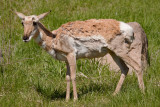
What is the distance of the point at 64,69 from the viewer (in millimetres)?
7652

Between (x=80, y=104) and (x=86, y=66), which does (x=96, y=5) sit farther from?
(x=80, y=104)

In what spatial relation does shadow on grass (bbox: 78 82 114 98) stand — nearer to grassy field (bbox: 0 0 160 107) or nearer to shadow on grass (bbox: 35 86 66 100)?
grassy field (bbox: 0 0 160 107)

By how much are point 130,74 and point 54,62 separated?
174 cm

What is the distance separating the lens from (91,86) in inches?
274

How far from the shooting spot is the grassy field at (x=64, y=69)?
19.2 feet

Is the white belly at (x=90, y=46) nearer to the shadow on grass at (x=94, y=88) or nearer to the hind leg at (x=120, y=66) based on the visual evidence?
the hind leg at (x=120, y=66)

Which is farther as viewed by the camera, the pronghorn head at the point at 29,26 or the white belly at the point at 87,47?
the white belly at the point at 87,47

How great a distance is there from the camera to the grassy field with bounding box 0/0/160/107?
5.86 metres

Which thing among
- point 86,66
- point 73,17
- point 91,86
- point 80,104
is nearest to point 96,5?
point 73,17

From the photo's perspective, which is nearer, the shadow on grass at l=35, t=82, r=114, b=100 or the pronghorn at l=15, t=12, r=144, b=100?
the pronghorn at l=15, t=12, r=144, b=100

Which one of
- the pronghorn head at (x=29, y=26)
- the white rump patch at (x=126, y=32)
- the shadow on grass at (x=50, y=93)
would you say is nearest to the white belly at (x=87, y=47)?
the white rump patch at (x=126, y=32)

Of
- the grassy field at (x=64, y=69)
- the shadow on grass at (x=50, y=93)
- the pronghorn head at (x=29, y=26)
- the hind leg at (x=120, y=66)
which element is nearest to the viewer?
the grassy field at (x=64, y=69)

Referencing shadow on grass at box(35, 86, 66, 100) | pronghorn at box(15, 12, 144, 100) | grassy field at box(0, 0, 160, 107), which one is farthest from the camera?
shadow on grass at box(35, 86, 66, 100)

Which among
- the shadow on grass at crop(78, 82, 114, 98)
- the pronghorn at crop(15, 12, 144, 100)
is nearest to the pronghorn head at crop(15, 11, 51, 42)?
the pronghorn at crop(15, 12, 144, 100)
